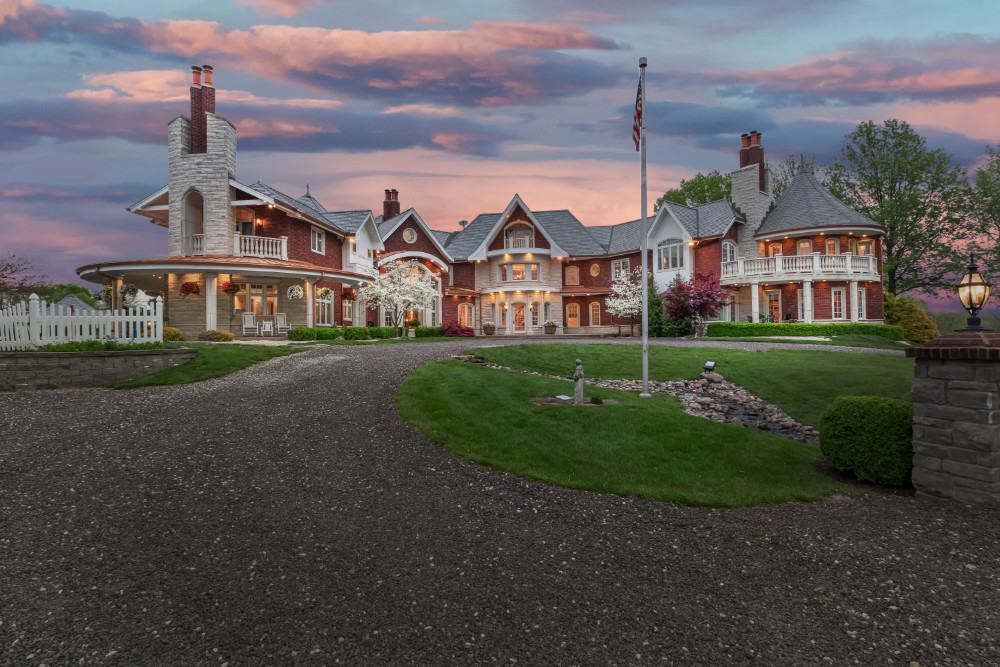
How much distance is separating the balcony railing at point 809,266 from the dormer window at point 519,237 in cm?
1476

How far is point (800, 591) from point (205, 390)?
11.4 meters

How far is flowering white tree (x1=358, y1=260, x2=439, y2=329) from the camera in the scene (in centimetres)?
2895

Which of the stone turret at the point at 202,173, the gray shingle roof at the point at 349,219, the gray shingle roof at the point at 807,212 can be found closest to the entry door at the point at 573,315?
the gray shingle roof at the point at 807,212

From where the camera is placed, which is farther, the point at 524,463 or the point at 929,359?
the point at 524,463

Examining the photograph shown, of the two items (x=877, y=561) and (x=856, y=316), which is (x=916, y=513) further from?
(x=856, y=316)

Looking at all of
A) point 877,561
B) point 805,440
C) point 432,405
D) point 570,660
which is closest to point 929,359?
point 877,561

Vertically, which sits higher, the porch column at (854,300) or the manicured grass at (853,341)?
the porch column at (854,300)

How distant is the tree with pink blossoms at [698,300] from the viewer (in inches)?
1153

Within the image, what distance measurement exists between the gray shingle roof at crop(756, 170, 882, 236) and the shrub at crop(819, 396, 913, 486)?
2857cm

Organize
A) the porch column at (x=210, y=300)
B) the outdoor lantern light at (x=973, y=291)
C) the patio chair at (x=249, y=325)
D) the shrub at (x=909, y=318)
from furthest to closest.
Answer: the shrub at (x=909, y=318) → the patio chair at (x=249, y=325) → the porch column at (x=210, y=300) → the outdoor lantern light at (x=973, y=291)

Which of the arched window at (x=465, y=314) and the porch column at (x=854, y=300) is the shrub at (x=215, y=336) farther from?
the porch column at (x=854, y=300)

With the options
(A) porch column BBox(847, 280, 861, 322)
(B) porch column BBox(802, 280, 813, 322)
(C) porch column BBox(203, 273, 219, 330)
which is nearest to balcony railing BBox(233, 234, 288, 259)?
(C) porch column BBox(203, 273, 219, 330)

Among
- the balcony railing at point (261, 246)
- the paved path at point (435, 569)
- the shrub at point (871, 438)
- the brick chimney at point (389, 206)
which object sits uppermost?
the brick chimney at point (389, 206)

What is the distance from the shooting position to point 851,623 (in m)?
3.77
